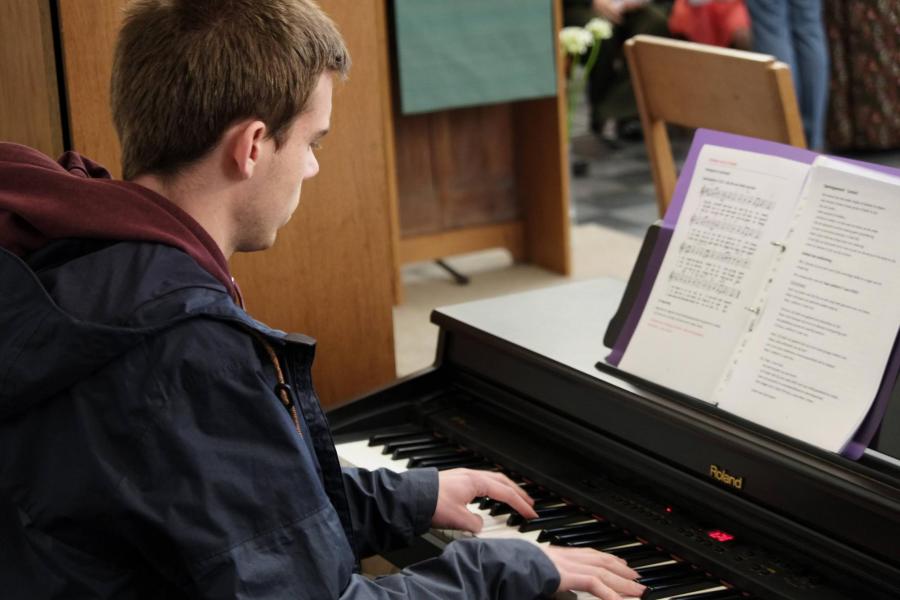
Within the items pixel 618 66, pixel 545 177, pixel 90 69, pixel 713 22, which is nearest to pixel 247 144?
pixel 90 69

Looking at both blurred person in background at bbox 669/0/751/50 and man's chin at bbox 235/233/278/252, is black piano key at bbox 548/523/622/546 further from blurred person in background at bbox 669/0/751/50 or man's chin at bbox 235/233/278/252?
blurred person in background at bbox 669/0/751/50

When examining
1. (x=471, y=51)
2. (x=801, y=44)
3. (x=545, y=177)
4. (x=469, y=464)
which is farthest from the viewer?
(x=801, y=44)

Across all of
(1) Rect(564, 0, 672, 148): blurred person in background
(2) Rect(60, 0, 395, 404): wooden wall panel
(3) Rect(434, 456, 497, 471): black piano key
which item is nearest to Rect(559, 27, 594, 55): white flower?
(1) Rect(564, 0, 672, 148): blurred person in background

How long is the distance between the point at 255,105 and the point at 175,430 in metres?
0.37

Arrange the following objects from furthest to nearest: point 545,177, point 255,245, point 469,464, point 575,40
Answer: point 575,40 < point 545,177 < point 469,464 < point 255,245

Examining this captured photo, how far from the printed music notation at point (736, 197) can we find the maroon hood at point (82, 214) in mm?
719

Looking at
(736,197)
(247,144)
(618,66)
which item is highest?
(247,144)

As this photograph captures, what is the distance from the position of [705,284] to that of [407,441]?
60 cm

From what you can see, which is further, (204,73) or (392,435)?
(392,435)

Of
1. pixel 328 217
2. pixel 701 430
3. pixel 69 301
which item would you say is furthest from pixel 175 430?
pixel 328 217

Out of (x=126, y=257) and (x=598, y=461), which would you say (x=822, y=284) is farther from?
(x=126, y=257)

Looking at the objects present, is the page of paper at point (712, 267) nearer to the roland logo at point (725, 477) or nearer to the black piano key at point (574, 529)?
the roland logo at point (725, 477)

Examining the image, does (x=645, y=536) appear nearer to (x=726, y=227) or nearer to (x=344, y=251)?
(x=726, y=227)

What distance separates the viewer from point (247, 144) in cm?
141
